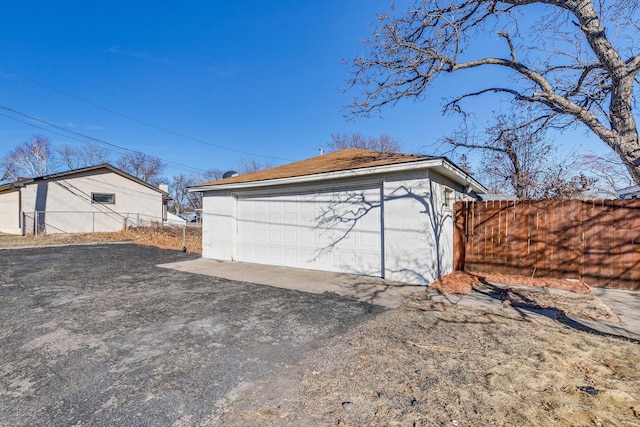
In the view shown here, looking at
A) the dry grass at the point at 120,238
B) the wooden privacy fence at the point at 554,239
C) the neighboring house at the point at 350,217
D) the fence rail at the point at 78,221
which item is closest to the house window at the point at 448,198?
the neighboring house at the point at 350,217

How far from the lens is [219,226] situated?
9.23m

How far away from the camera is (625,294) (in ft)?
17.5

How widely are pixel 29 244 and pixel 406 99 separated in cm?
1562

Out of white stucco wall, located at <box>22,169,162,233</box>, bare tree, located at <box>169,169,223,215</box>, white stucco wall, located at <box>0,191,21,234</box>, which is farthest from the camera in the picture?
bare tree, located at <box>169,169,223,215</box>

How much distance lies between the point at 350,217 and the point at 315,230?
104 centimetres

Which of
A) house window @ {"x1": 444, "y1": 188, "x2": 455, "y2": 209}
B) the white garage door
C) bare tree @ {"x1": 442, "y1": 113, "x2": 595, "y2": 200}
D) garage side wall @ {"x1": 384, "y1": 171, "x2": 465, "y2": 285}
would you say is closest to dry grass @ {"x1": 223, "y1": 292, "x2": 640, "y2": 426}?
garage side wall @ {"x1": 384, "y1": 171, "x2": 465, "y2": 285}

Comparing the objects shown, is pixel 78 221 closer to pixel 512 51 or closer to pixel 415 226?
pixel 415 226

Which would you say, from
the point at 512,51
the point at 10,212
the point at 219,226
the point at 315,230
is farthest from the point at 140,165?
the point at 512,51

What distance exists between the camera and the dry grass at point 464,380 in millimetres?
1992

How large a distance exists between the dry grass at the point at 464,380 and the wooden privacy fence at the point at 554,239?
3.34 m

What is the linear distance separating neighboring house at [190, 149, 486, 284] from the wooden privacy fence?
0.56 metres

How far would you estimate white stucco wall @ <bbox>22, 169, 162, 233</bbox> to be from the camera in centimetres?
1546

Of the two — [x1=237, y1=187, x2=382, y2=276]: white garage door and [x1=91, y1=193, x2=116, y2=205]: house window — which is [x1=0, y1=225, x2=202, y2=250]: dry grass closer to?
[x1=91, y1=193, x2=116, y2=205]: house window

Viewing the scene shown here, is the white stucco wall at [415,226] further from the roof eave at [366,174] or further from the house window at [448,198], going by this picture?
the roof eave at [366,174]
